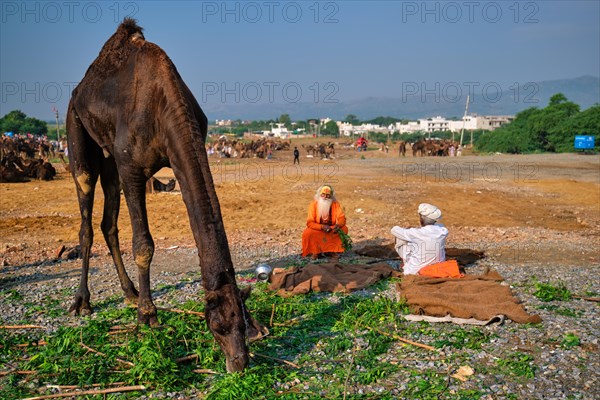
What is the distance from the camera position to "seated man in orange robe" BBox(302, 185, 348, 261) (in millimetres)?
9430

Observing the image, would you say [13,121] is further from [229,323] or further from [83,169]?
[229,323]

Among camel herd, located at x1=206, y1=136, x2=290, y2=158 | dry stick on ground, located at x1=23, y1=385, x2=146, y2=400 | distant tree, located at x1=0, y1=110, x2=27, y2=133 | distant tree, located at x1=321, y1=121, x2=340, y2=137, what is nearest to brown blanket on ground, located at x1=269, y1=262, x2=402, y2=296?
dry stick on ground, located at x1=23, y1=385, x2=146, y2=400

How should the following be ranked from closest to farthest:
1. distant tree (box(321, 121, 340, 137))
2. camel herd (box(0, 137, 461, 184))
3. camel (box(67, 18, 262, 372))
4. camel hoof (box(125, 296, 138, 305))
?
camel (box(67, 18, 262, 372))
camel hoof (box(125, 296, 138, 305))
camel herd (box(0, 137, 461, 184))
distant tree (box(321, 121, 340, 137))

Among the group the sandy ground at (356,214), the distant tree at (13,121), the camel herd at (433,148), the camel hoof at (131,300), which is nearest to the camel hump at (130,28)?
the camel hoof at (131,300)

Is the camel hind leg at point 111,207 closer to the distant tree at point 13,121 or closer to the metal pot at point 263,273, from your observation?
the metal pot at point 263,273

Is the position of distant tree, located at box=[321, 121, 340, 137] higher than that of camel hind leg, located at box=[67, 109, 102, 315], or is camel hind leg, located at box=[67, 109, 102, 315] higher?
distant tree, located at box=[321, 121, 340, 137]

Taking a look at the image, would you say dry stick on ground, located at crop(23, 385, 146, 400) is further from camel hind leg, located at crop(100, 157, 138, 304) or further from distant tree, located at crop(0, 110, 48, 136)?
distant tree, located at crop(0, 110, 48, 136)

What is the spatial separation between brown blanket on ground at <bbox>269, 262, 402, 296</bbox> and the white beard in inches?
68.8

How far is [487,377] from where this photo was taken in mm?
4582

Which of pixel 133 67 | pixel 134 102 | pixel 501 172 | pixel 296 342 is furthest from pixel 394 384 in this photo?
pixel 501 172

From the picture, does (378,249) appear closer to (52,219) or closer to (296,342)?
(296,342)

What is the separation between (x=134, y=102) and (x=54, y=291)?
3.21 m

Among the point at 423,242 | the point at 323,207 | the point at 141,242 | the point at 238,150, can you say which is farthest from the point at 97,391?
the point at 238,150

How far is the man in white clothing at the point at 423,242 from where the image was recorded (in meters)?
7.34
